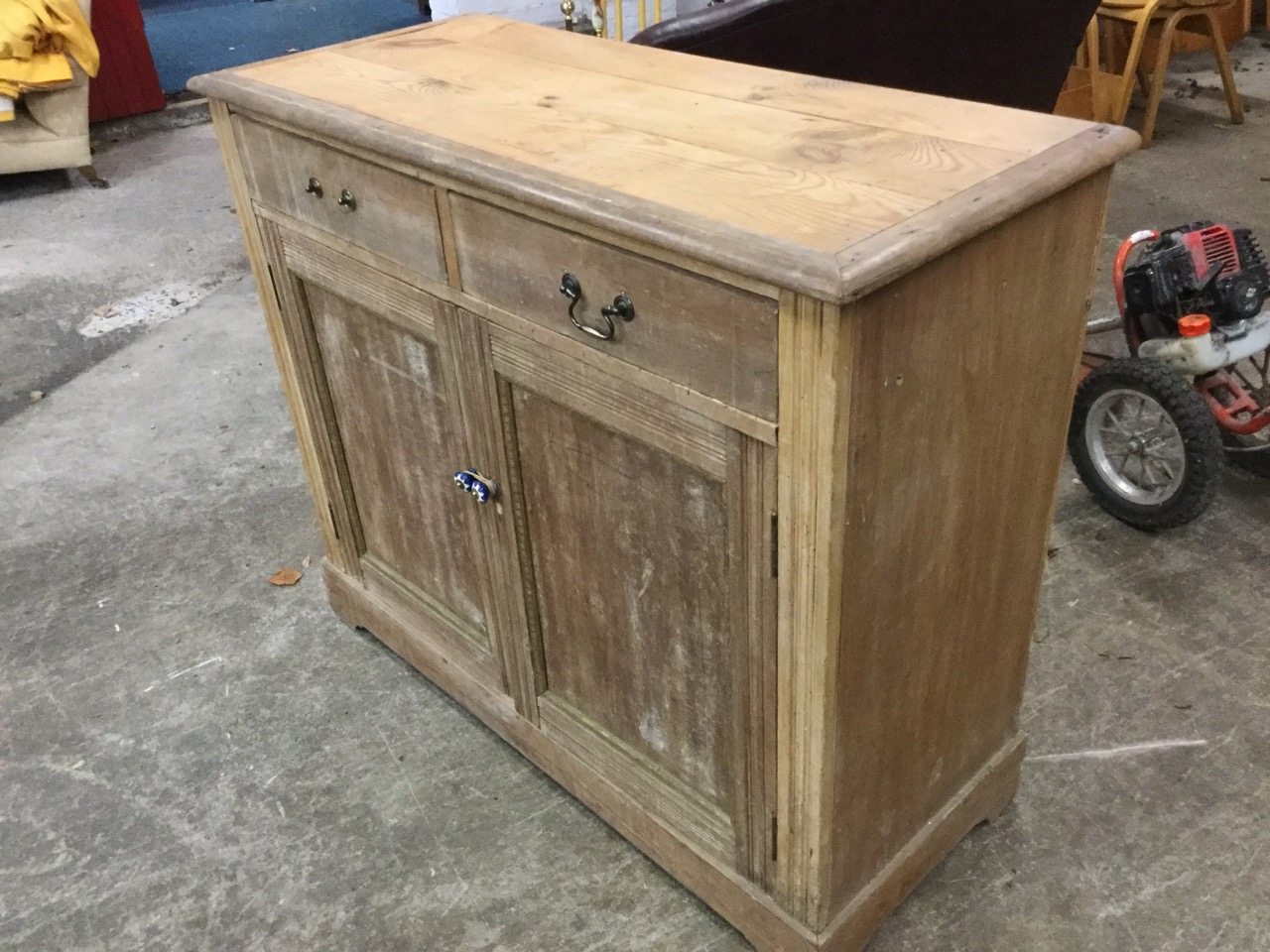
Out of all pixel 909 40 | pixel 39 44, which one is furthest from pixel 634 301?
pixel 39 44

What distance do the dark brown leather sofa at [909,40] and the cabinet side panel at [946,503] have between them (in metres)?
1.25

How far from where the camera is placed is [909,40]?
2699 mm

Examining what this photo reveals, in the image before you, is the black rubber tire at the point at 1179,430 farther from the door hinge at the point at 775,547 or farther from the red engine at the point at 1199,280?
the door hinge at the point at 775,547

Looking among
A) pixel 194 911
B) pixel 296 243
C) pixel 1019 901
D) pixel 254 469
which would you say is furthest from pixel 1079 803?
pixel 254 469

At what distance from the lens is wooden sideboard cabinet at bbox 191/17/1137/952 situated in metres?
1.02

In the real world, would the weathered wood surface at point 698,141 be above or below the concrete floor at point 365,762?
above

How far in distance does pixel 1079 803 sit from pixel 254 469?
2004 mm

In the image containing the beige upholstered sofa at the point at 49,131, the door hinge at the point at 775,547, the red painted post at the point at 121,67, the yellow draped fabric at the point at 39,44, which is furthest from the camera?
the red painted post at the point at 121,67

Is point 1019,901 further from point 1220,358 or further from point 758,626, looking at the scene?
point 1220,358

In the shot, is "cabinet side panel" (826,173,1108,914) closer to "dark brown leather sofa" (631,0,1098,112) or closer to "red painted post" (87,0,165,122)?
"dark brown leather sofa" (631,0,1098,112)

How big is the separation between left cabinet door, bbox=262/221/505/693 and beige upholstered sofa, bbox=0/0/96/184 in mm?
3150

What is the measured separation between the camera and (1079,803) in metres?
1.67

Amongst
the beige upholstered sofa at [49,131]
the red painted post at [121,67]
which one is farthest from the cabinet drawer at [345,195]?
the red painted post at [121,67]

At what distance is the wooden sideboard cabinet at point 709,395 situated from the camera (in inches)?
40.3
